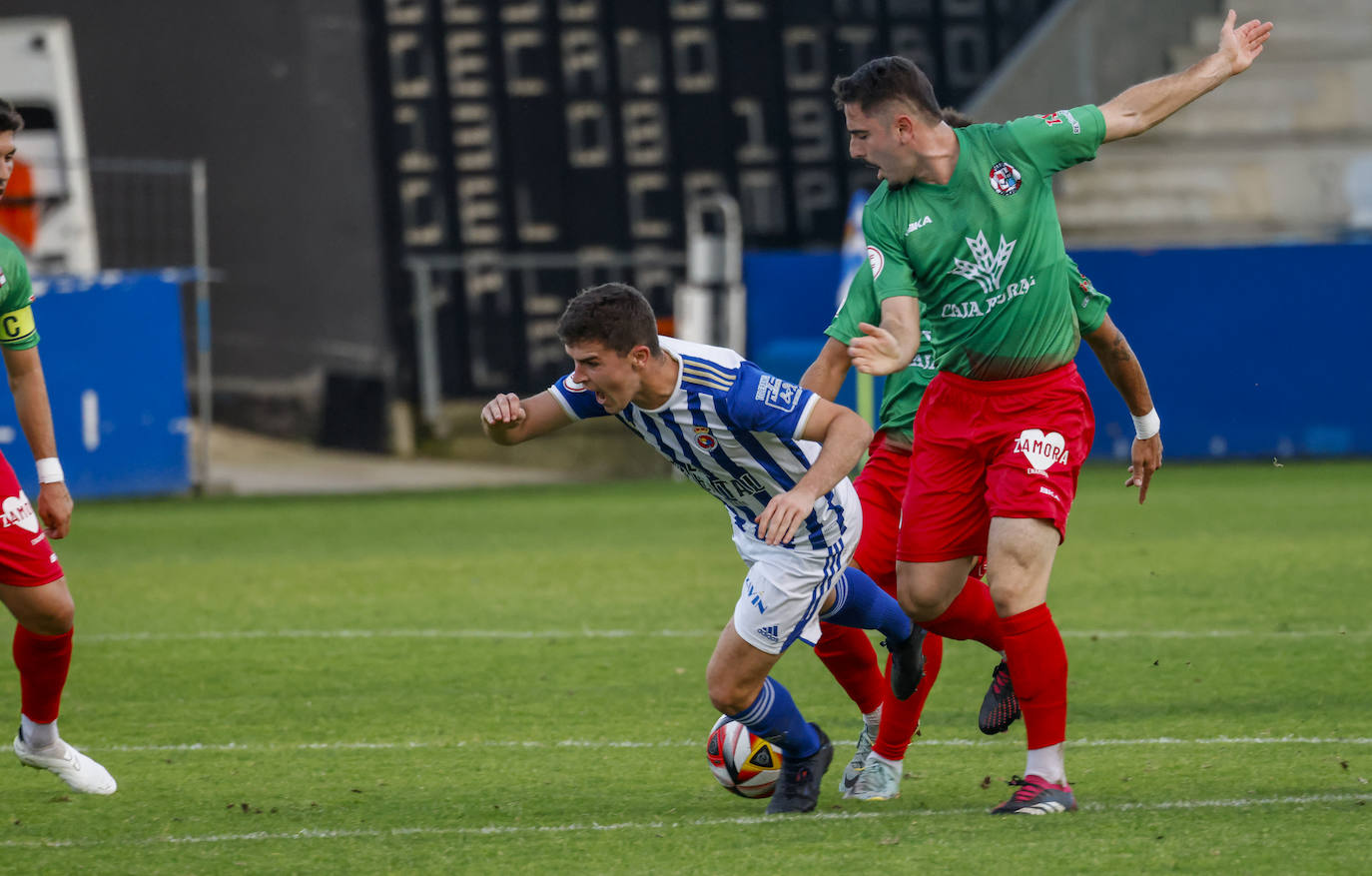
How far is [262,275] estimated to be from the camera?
1845 cm

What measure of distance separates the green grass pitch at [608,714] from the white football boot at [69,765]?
8 cm

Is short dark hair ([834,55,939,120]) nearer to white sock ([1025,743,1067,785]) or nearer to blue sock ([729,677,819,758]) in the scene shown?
blue sock ([729,677,819,758])

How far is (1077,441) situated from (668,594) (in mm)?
4627

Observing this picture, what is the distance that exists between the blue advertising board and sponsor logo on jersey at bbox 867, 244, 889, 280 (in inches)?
425

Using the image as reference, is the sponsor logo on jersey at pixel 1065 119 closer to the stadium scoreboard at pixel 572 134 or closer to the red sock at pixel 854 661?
the red sock at pixel 854 661

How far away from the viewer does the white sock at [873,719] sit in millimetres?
5262

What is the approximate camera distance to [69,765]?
5.18 m

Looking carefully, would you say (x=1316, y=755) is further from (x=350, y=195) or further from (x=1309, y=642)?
(x=350, y=195)

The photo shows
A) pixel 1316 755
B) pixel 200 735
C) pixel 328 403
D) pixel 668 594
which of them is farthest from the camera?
pixel 328 403

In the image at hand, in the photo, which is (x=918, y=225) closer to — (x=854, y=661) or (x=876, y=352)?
(x=876, y=352)

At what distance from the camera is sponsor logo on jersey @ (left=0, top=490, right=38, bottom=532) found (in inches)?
195

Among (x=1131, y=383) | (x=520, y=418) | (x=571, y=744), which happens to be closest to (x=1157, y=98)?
(x=1131, y=383)

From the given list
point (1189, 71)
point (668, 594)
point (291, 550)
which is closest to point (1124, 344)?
point (1189, 71)

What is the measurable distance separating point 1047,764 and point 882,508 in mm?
1241
